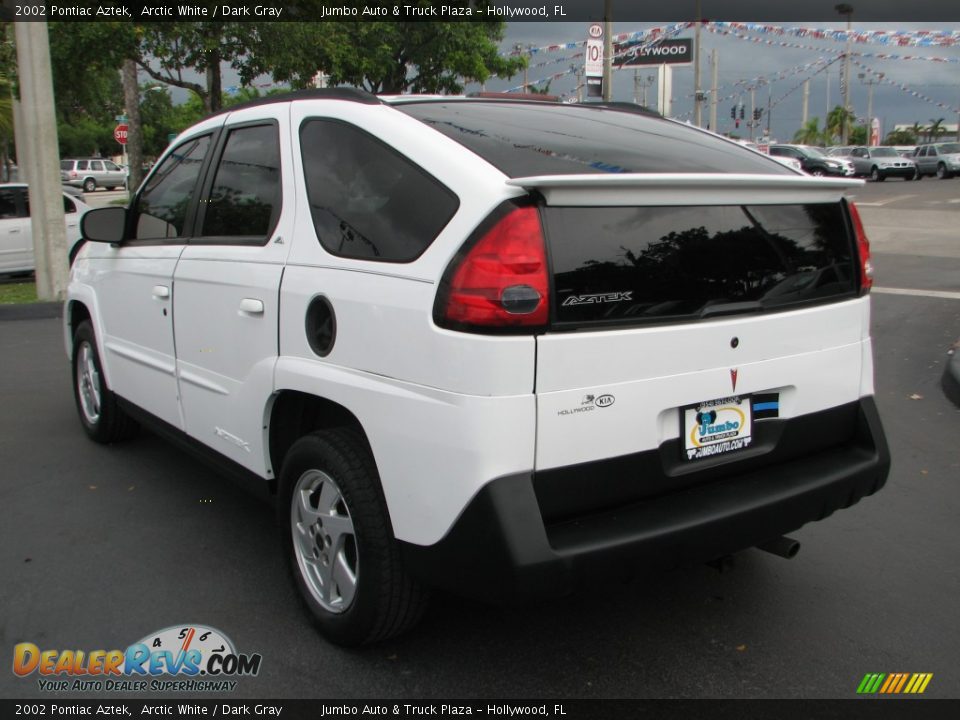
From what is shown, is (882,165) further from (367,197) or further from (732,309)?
(367,197)

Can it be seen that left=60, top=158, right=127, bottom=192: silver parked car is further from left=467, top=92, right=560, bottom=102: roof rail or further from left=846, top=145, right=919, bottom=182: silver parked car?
left=467, top=92, right=560, bottom=102: roof rail

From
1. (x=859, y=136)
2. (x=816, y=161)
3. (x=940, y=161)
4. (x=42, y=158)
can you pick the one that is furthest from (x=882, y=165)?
(x=859, y=136)

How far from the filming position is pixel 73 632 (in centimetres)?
317

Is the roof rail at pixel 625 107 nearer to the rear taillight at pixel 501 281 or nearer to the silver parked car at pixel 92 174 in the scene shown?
the rear taillight at pixel 501 281

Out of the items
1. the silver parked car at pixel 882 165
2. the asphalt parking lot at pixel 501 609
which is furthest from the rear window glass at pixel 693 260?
the silver parked car at pixel 882 165

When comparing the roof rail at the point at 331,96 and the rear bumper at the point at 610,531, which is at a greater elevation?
the roof rail at the point at 331,96

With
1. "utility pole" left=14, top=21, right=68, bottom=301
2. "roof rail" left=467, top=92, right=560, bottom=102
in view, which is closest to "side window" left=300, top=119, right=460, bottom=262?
"roof rail" left=467, top=92, right=560, bottom=102

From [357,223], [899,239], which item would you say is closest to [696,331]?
[357,223]

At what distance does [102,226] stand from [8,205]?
11.0 metres

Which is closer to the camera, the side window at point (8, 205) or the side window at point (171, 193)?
the side window at point (171, 193)

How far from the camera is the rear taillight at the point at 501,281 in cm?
241

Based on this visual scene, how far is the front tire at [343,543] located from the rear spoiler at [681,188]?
3.35ft

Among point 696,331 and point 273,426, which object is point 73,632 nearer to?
point 273,426

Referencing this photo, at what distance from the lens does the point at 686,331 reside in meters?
2.67
